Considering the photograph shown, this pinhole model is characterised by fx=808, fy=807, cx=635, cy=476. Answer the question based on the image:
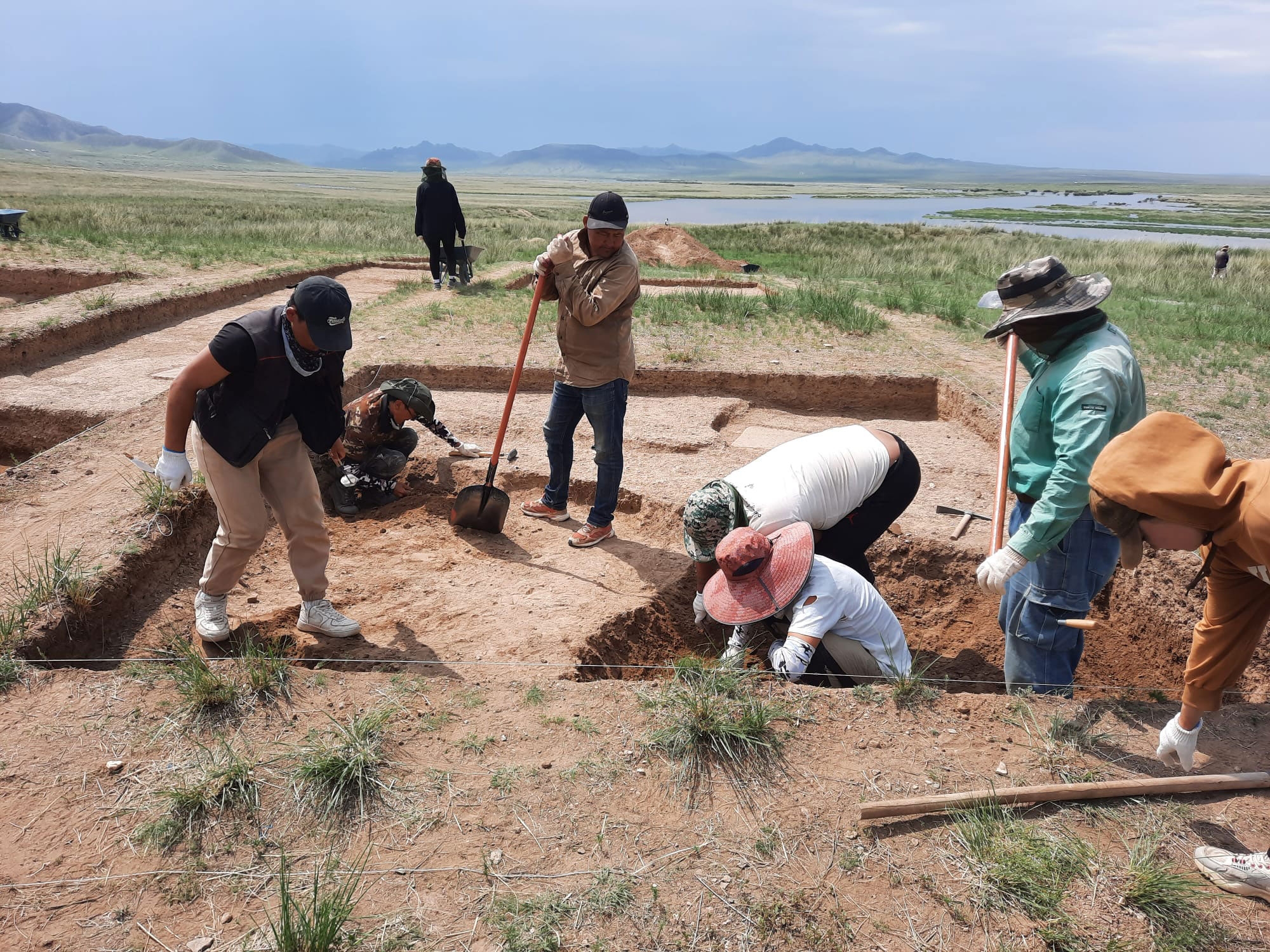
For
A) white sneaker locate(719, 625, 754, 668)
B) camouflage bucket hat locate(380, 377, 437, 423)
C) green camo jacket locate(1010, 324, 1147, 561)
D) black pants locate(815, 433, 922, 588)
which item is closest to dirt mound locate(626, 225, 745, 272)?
camouflage bucket hat locate(380, 377, 437, 423)

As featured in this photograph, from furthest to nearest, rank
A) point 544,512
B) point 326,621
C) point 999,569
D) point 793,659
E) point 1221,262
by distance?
point 1221,262 → point 544,512 → point 326,621 → point 793,659 → point 999,569

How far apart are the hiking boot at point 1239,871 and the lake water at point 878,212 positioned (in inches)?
1199

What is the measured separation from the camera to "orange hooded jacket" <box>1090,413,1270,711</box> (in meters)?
1.94

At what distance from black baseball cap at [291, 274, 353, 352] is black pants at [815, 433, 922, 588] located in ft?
7.57

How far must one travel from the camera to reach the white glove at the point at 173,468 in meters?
3.28

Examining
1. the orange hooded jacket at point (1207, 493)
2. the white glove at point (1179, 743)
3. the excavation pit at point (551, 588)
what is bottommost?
the excavation pit at point (551, 588)

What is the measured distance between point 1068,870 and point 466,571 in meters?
3.27

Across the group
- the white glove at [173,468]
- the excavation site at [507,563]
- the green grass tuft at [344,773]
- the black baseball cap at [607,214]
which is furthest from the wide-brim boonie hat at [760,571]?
the white glove at [173,468]

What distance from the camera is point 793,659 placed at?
3.19 meters

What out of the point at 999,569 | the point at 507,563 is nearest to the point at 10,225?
the point at 507,563

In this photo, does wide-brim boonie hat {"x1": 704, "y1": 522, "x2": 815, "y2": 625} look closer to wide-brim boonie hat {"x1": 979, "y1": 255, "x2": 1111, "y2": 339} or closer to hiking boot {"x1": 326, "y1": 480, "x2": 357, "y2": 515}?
wide-brim boonie hat {"x1": 979, "y1": 255, "x2": 1111, "y2": 339}

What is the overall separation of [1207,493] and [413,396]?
4.49 meters

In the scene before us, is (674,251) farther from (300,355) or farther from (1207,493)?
(1207,493)

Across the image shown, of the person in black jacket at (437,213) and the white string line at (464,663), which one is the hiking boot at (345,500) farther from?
the person in black jacket at (437,213)
